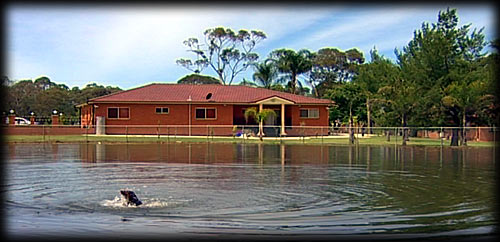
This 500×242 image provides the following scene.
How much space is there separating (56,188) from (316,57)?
75.2 metres

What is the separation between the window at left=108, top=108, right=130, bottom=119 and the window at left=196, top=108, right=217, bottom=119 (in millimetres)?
6327

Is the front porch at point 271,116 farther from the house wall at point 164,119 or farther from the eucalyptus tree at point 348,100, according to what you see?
the eucalyptus tree at point 348,100

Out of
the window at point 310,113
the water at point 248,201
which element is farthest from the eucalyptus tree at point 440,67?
the water at point 248,201

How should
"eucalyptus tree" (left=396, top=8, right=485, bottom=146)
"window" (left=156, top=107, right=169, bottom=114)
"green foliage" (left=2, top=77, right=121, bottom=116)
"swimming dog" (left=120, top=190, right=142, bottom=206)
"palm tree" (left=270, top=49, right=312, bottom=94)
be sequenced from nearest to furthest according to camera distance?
1. "swimming dog" (left=120, top=190, right=142, bottom=206)
2. "eucalyptus tree" (left=396, top=8, right=485, bottom=146)
3. "window" (left=156, top=107, right=169, bottom=114)
4. "palm tree" (left=270, top=49, right=312, bottom=94)
5. "green foliage" (left=2, top=77, right=121, bottom=116)

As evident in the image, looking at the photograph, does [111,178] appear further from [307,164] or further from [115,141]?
[115,141]

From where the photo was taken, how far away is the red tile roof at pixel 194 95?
49.8 metres

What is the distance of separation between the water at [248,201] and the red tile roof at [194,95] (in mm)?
29970

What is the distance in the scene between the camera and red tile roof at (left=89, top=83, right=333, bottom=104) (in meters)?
49.8

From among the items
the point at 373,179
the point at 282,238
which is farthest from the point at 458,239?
the point at 373,179

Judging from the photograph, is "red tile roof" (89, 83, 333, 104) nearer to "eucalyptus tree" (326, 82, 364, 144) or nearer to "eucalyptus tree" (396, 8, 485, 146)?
"eucalyptus tree" (326, 82, 364, 144)

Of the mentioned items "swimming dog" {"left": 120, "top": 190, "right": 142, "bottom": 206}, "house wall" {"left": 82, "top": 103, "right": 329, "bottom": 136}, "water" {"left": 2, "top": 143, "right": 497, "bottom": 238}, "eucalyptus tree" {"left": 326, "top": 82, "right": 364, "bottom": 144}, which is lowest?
"water" {"left": 2, "top": 143, "right": 497, "bottom": 238}

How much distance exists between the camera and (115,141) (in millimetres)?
40000

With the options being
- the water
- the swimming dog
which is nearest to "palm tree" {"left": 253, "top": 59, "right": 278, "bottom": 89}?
the water

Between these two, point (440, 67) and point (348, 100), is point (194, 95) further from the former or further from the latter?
point (440, 67)
